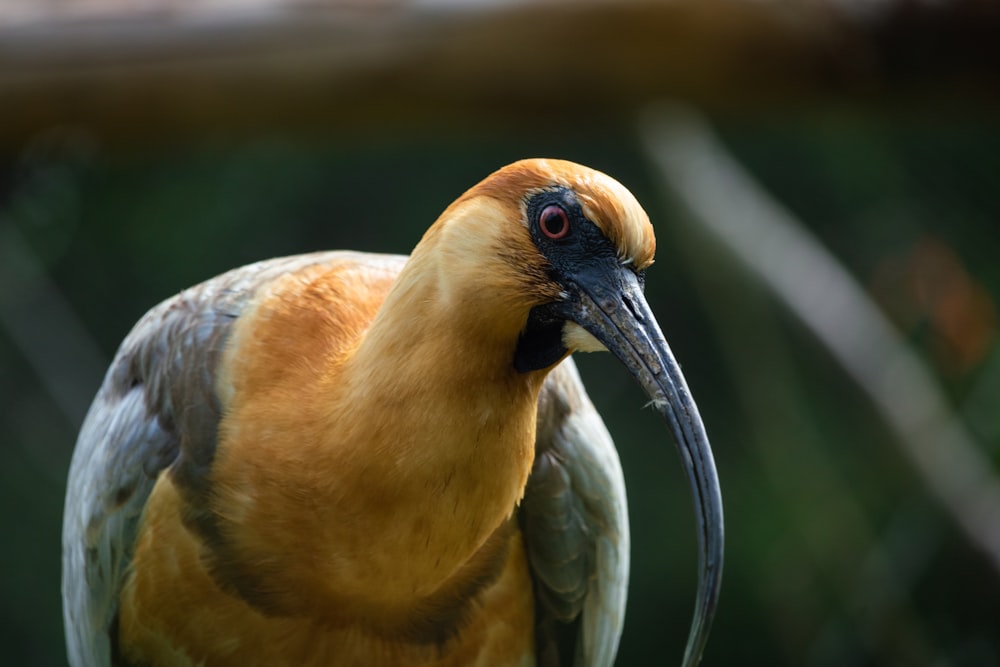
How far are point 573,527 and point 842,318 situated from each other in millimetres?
2342

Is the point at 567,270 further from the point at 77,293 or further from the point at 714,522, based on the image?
the point at 77,293

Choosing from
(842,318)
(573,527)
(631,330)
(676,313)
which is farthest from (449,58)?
(676,313)

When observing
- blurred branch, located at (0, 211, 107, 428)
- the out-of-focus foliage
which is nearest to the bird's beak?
the out-of-focus foliage

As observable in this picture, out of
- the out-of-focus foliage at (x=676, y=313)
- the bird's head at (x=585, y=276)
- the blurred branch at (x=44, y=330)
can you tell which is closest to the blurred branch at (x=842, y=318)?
the out-of-focus foliage at (x=676, y=313)

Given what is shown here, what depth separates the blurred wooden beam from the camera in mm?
4504

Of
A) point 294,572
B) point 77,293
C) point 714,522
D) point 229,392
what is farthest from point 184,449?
point 77,293

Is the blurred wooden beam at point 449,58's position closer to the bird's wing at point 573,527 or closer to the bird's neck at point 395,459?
the bird's wing at point 573,527

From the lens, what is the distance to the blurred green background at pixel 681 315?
588 centimetres

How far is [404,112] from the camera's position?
15.6ft

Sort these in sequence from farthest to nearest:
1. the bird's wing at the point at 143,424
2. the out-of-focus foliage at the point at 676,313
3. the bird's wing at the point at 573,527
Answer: the out-of-focus foliage at the point at 676,313 → the bird's wing at the point at 573,527 → the bird's wing at the point at 143,424

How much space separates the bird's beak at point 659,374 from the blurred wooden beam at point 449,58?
2375 mm

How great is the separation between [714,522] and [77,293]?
17.0 ft

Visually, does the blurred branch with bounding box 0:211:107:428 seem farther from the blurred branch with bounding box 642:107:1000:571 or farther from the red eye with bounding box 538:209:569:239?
the red eye with bounding box 538:209:569:239

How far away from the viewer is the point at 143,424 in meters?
2.97
